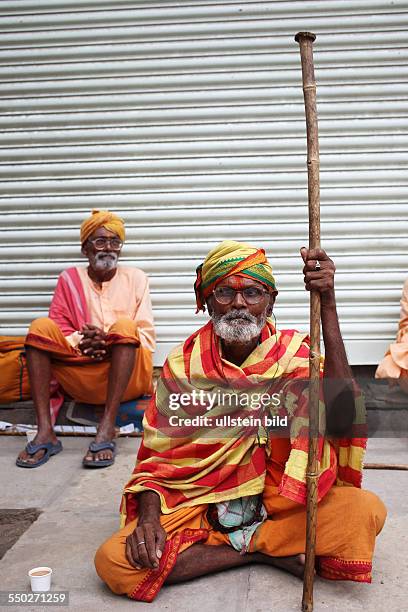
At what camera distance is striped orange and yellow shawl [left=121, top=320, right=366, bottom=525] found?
10.6 ft

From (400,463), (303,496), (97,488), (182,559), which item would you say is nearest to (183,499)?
(182,559)

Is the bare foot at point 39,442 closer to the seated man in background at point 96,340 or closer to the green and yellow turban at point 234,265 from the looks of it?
the seated man in background at point 96,340

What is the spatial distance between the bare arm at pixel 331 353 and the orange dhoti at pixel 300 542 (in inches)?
11.4

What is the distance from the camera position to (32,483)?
4430 millimetres

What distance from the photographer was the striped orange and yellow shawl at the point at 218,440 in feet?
10.6

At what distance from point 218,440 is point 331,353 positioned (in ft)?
2.00

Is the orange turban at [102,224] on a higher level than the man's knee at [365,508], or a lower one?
higher

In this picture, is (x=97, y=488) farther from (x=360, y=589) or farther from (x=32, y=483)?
(x=360, y=589)

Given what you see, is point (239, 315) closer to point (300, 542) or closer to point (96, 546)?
point (300, 542)

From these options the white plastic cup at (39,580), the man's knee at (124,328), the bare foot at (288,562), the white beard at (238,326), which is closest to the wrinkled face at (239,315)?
the white beard at (238,326)

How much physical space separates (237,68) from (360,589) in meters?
3.78

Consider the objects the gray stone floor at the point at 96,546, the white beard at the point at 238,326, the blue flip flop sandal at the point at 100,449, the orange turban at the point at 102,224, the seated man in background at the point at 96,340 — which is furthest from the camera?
the orange turban at the point at 102,224

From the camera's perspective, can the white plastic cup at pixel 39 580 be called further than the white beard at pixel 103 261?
No

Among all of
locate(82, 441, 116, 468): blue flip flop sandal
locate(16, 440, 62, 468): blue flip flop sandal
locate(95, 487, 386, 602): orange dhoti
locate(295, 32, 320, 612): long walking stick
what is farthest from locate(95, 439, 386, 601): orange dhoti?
locate(16, 440, 62, 468): blue flip flop sandal
